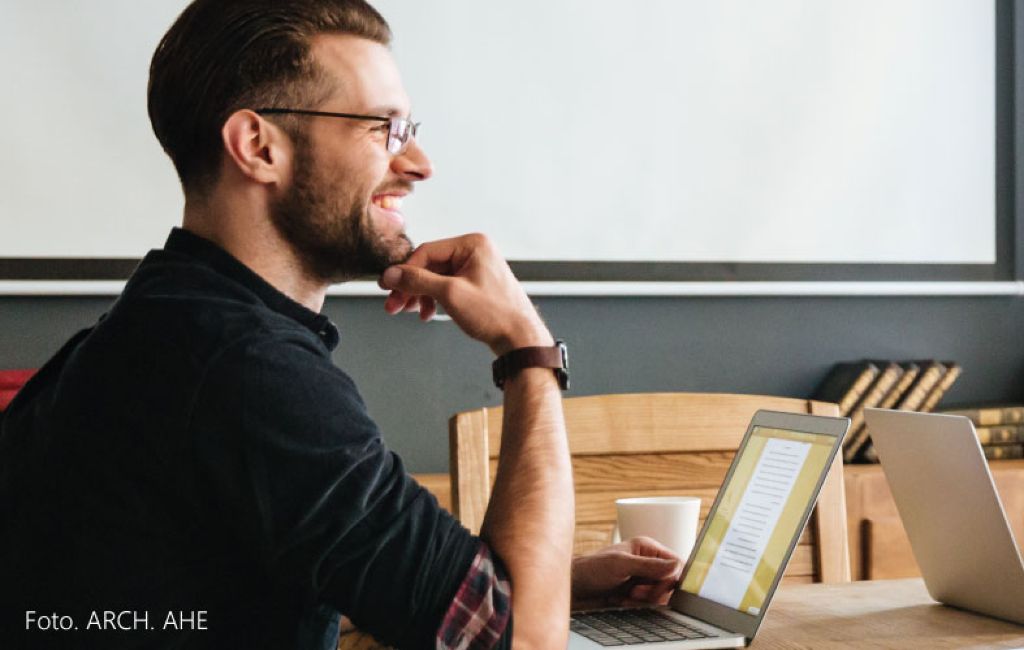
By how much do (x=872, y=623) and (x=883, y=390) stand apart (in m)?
1.48

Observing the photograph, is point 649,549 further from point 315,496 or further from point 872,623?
point 315,496

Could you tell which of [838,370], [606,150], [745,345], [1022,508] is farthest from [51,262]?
[1022,508]

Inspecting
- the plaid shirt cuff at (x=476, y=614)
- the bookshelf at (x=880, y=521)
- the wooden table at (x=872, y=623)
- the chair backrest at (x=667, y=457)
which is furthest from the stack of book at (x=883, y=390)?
the plaid shirt cuff at (x=476, y=614)

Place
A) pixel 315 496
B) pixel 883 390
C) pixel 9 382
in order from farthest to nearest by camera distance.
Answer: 1. pixel 883 390
2. pixel 9 382
3. pixel 315 496

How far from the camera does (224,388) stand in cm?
89

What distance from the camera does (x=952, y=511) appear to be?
1.22m

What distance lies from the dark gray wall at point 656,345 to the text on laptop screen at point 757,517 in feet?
4.15

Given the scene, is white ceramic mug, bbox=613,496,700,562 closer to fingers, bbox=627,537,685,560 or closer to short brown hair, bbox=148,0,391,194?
fingers, bbox=627,537,685,560

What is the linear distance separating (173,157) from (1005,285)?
2259 mm

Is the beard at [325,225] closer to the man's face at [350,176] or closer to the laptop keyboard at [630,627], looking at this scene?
the man's face at [350,176]

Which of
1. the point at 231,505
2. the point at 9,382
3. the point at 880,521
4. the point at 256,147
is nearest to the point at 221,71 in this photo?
the point at 256,147

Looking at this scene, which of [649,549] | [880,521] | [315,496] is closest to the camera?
[315,496]

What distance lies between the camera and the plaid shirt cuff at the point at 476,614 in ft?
3.03

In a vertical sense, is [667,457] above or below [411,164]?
below
